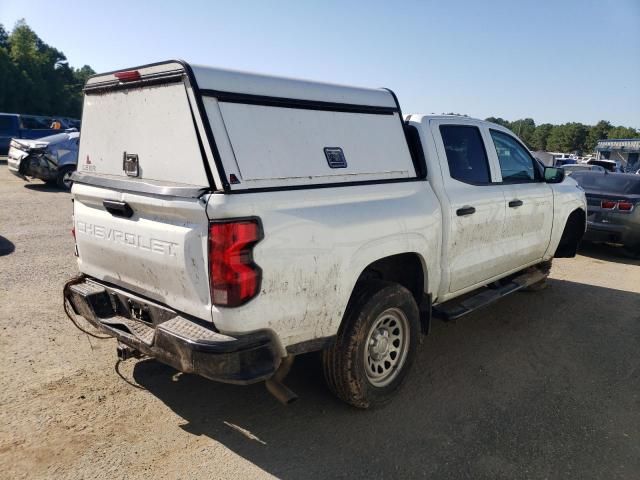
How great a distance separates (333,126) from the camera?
320cm

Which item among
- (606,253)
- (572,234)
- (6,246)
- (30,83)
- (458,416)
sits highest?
(30,83)

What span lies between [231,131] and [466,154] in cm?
253

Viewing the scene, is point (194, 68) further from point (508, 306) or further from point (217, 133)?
point (508, 306)

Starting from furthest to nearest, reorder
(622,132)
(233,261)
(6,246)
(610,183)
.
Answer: (622,132)
(610,183)
(6,246)
(233,261)

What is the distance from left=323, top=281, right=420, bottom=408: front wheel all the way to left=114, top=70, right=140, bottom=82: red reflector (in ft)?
6.44

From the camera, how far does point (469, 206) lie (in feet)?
13.6

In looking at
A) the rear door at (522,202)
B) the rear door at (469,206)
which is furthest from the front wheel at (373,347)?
the rear door at (522,202)

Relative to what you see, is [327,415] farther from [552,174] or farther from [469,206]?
[552,174]

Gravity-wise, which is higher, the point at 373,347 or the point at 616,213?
the point at 616,213

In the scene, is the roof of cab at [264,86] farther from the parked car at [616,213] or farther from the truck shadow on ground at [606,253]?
the truck shadow on ground at [606,253]

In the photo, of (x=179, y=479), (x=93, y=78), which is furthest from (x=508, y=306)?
(x=93, y=78)

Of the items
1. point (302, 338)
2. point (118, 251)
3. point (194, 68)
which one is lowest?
point (302, 338)

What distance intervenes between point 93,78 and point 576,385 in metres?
4.39

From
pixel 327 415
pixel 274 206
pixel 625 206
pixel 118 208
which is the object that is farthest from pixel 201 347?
pixel 625 206
